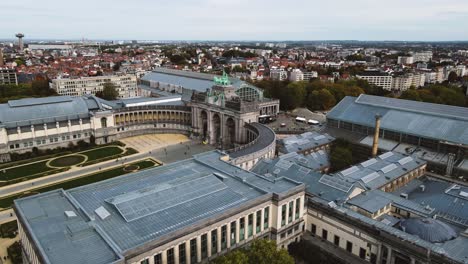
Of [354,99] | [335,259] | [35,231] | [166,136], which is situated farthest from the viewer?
[166,136]

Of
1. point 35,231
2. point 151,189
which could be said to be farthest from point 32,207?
point 151,189

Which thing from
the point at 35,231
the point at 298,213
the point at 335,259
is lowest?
the point at 335,259

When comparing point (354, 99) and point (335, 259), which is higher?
point (354, 99)

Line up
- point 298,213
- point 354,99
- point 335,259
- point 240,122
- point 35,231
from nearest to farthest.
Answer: point 35,231 < point 335,259 < point 298,213 < point 240,122 < point 354,99

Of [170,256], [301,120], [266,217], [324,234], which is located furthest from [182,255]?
[301,120]

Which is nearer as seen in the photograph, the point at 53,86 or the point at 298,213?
the point at 298,213

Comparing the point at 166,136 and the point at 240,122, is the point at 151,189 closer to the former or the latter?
the point at 240,122

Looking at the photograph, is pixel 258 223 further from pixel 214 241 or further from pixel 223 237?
pixel 214 241
